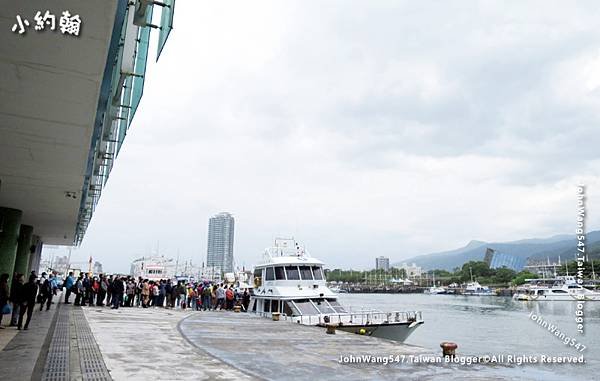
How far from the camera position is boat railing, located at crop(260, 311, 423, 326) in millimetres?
16922

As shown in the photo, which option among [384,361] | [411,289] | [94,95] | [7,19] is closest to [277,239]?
[384,361]

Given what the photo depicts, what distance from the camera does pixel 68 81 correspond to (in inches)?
216

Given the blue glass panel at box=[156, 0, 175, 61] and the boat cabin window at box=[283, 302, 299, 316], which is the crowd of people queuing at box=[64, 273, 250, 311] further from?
the blue glass panel at box=[156, 0, 175, 61]

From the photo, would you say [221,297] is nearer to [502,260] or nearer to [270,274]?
[270,274]

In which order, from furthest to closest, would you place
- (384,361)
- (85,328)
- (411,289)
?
(411,289), (85,328), (384,361)

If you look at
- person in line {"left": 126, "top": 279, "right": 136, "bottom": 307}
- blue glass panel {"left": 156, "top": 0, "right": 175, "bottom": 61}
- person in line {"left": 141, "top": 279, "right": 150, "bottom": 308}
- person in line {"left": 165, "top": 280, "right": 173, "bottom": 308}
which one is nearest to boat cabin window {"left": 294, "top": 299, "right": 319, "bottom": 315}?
person in line {"left": 165, "top": 280, "right": 173, "bottom": 308}

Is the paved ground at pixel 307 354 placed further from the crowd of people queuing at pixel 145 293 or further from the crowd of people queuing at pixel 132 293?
the crowd of people queuing at pixel 145 293

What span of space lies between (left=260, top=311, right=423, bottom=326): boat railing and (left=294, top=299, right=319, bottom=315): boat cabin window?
64 centimetres

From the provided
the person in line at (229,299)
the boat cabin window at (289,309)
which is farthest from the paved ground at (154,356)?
the person in line at (229,299)

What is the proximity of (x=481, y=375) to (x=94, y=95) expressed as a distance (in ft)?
23.1

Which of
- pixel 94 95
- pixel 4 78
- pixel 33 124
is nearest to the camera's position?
pixel 4 78

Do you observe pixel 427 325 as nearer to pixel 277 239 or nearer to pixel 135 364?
pixel 277 239

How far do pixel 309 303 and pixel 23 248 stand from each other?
1406cm

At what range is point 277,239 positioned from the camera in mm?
25844
